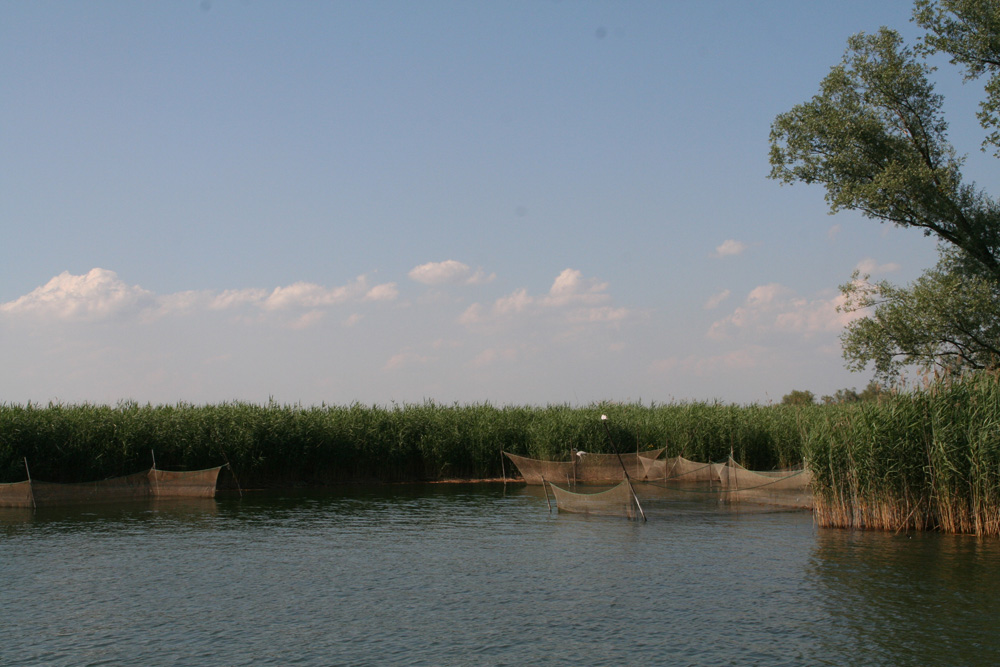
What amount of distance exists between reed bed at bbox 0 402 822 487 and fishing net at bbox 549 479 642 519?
12.4 meters

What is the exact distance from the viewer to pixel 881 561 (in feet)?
60.4

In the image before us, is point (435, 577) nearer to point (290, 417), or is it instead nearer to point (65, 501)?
point (65, 501)

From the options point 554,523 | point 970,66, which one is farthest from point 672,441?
point 970,66

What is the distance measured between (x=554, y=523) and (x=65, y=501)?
18.5 metres

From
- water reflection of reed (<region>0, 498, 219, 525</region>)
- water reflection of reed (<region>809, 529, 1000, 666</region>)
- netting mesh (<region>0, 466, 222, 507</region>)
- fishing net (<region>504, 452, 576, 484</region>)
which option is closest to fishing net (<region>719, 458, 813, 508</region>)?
water reflection of reed (<region>809, 529, 1000, 666</region>)

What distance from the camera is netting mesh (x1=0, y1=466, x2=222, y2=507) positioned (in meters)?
29.8

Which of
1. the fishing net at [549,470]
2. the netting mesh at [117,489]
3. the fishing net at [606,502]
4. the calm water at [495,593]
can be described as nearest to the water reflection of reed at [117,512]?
the netting mesh at [117,489]

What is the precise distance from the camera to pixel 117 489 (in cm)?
3170

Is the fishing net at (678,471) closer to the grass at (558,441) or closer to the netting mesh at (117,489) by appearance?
the grass at (558,441)

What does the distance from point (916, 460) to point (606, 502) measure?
9219mm

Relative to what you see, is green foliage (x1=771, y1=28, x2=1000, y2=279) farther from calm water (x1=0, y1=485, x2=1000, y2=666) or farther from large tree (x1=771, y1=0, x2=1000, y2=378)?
calm water (x1=0, y1=485, x2=1000, y2=666)

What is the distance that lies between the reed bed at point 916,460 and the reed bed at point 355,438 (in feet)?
42.8

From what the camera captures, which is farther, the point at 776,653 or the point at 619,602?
the point at 619,602

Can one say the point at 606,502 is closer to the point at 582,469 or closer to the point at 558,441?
the point at 582,469
